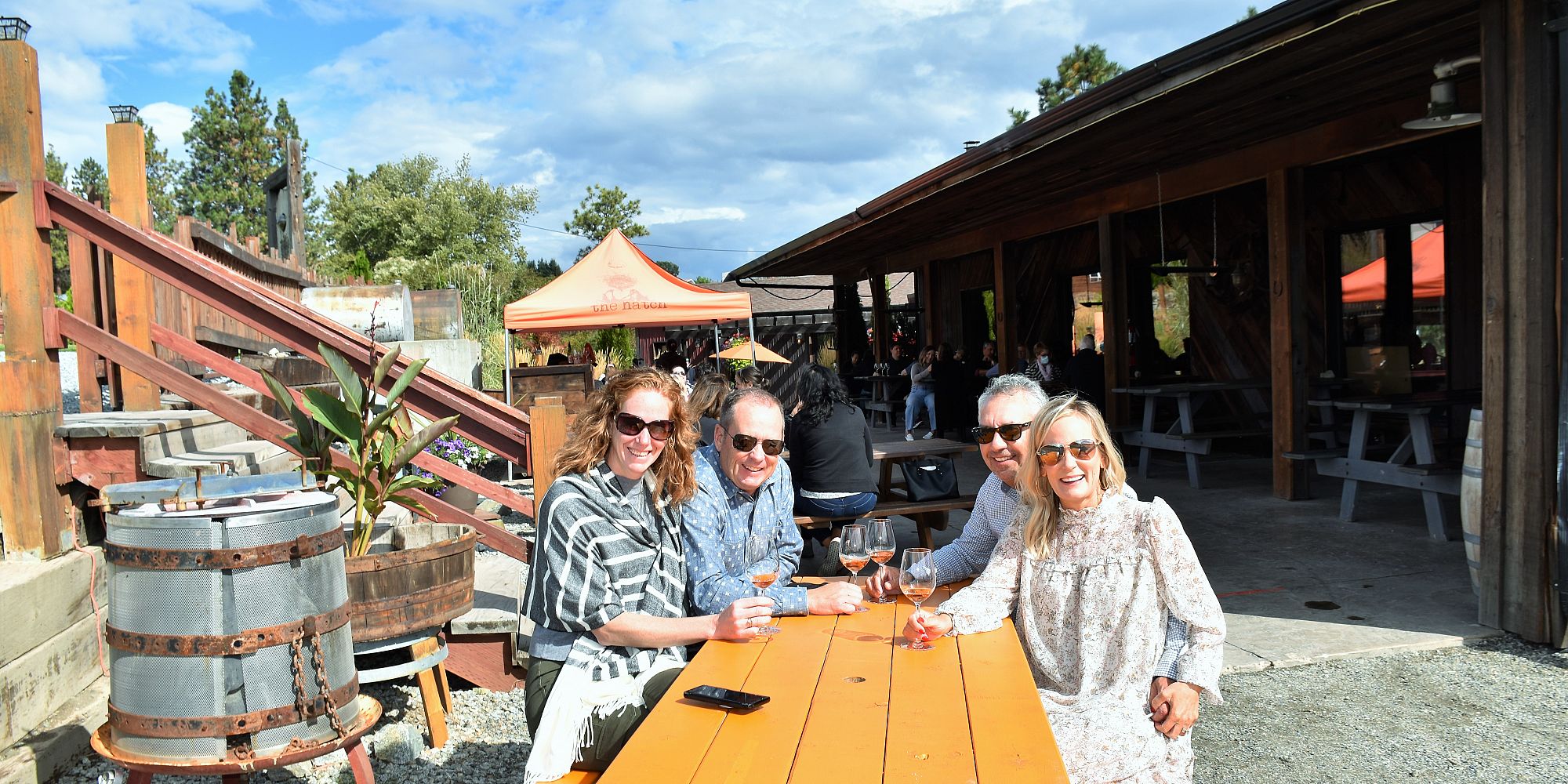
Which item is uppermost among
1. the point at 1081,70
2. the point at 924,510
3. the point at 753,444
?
the point at 1081,70

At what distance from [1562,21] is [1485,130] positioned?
1.58 ft

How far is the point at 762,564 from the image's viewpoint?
2688 millimetres

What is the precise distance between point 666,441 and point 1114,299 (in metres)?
8.08

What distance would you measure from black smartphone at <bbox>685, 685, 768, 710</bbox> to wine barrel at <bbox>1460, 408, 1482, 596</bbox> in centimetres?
399

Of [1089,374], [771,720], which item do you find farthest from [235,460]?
[1089,374]

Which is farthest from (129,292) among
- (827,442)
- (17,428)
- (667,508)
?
(667,508)

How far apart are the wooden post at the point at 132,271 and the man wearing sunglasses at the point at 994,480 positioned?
4352 mm

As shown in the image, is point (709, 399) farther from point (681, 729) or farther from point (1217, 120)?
point (681, 729)

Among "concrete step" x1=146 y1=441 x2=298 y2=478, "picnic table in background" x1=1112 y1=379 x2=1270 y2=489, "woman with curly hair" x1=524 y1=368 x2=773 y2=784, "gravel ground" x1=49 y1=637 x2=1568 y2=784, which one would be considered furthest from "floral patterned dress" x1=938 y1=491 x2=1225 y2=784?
"picnic table in background" x1=1112 y1=379 x2=1270 y2=489

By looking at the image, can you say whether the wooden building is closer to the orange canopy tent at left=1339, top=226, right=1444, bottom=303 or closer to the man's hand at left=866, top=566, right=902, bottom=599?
the orange canopy tent at left=1339, top=226, right=1444, bottom=303

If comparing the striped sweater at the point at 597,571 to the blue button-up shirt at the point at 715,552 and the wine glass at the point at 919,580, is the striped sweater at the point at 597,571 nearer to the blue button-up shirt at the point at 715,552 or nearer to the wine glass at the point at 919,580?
the blue button-up shirt at the point at 715,552

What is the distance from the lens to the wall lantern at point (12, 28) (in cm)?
379

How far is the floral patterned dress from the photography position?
7.56 ft

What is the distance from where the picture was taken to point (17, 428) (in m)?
3.80
